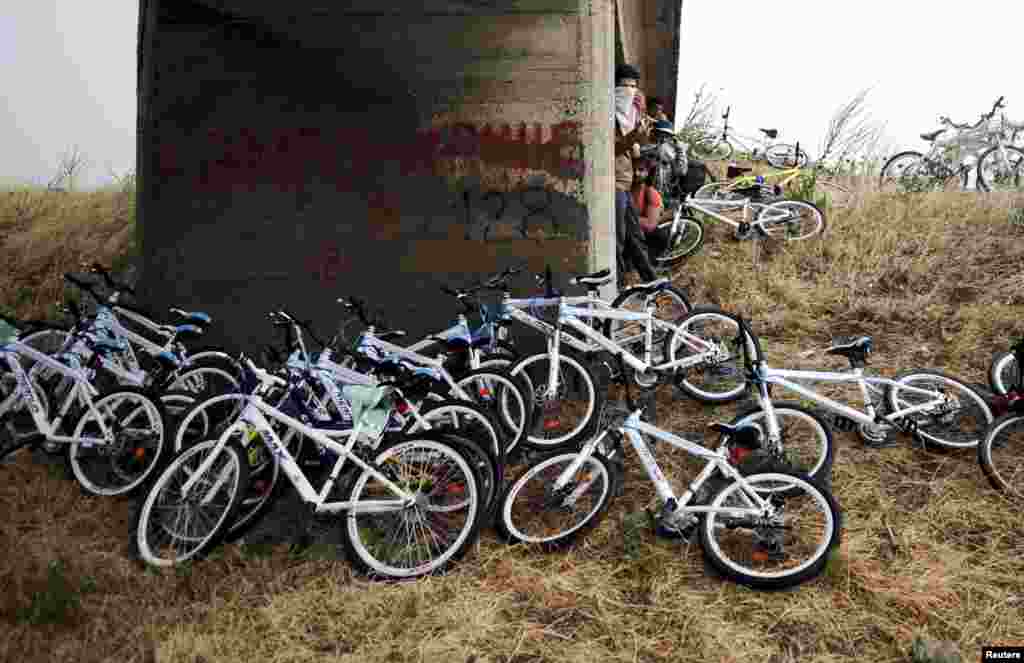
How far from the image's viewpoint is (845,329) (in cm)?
763

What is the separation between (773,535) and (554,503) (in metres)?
1.25

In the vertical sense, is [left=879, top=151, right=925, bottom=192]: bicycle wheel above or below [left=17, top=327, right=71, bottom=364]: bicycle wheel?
below

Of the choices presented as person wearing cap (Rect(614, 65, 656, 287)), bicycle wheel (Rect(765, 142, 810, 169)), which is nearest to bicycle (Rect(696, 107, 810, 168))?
bicycle wheel (Rect(765, 142, 810, 169))

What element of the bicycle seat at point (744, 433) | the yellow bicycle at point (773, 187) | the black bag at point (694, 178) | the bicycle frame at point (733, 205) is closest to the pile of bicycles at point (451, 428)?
the bicycle seat at point (744, 433)

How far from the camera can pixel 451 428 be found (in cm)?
472

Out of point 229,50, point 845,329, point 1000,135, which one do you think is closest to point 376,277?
point 229,50

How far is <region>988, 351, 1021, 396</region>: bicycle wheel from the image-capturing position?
5.80 metres

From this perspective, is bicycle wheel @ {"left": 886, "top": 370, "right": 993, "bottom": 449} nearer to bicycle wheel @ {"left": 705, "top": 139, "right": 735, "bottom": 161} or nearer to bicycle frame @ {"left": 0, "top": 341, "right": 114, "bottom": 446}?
bicycle frame @ {"left": 0, "top": 341, "right": 114, "bottom": 446}

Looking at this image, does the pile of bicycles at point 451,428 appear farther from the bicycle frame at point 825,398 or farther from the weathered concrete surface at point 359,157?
the weathered concrete surface at point 359,157

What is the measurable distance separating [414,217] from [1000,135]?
32.8ft

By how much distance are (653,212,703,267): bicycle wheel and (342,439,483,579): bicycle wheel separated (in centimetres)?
568

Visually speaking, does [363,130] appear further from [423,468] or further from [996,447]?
[996,447]

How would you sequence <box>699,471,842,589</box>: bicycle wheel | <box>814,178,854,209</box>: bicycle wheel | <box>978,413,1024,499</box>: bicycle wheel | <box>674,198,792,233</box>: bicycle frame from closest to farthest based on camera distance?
<box>699,471,842,589</box>: bicycle wheel → <box>978,413,1024,499</box>: bicycle wheel → <box>674,198,792,233</box>: bicycle frame → <box>814,178,854,209</box>: bicycle wheel

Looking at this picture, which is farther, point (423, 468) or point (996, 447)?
point (996, 447)
